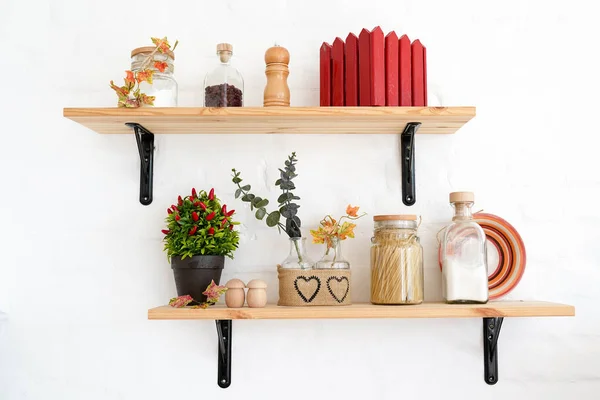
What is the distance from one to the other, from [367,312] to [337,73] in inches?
20.6

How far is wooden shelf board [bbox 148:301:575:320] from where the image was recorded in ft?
4.20

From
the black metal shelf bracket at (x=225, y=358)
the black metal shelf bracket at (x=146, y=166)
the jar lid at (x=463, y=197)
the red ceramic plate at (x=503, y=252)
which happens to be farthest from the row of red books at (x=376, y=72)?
the black metal shelf bracket at (x=225, y=358)

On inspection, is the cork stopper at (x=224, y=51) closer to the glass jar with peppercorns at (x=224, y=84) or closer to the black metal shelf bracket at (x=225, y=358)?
the glass jar with peppercorns at (x=224, y=84)

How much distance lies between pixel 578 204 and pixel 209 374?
0.96 m

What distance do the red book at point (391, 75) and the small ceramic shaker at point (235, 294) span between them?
1.65ft

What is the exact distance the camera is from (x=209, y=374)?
149 centimetres

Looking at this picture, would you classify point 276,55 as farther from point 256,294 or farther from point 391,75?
point 256,294

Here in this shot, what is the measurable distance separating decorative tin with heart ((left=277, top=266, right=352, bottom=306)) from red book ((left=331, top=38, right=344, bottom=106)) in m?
0.37

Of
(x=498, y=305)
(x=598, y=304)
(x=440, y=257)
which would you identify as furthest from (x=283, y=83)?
(x=598, y=304)

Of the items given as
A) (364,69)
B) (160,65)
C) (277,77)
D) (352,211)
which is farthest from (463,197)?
(160,65)

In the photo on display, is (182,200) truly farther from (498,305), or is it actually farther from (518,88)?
(518,88)

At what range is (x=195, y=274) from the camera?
1.36 metres

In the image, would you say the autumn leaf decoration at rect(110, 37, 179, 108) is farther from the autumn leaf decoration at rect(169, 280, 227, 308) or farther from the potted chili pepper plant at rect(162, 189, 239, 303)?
the autumn leaf decoration at rect(169, 280, 227, 308)

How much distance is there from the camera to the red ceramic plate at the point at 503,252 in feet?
4.78
